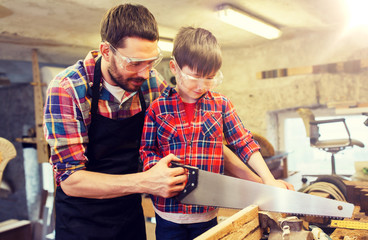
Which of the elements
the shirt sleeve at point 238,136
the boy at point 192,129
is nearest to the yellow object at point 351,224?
the boy at point 192,129

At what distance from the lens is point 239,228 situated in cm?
121

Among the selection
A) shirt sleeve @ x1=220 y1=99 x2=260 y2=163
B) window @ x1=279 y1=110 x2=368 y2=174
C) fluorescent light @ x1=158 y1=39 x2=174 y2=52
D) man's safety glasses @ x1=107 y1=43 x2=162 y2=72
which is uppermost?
fluorescent light @ x1=158 y1=39 x2=174 y2=52

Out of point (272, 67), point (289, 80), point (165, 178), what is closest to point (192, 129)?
point (165, 178)

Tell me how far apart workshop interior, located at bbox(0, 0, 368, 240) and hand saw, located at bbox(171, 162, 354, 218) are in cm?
32

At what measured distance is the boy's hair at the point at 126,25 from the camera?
145cm

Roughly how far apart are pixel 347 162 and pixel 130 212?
17.2 feet

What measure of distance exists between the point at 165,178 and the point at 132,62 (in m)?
0.55

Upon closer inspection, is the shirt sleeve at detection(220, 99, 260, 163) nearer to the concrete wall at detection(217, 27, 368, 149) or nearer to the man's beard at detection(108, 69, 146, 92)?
the man's beard at detection(108, 69, 146, 92)

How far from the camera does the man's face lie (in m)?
1.46

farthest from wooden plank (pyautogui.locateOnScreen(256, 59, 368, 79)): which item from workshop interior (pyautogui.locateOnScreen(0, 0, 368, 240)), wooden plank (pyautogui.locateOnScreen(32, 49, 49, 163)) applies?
wooden plank (pyautogui.locateOnScreen(32, 49, 49, 163))

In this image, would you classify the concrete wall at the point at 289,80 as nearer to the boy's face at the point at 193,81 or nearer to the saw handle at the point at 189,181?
the boy's face at the point at 193,81

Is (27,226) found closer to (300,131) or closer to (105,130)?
(105,130)

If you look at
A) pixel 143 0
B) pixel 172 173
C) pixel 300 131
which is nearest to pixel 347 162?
pixel 300 131

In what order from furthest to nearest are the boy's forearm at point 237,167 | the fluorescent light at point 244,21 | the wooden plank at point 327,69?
the wooden plank at point 327,69, the fluorescent light at point 244,21, the boy's forearm at point 237,167
